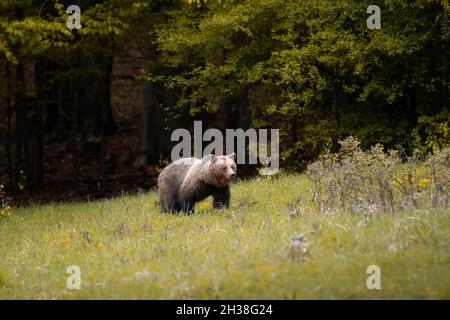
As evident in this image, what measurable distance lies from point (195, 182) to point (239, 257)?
4.36 metres

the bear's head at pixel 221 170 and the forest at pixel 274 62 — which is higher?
the forest at pixel 274 62

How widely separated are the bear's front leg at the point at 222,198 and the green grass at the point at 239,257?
446mm

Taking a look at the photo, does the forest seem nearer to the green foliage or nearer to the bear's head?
the green foliage

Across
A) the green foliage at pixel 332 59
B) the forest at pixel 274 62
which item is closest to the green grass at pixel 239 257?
the forest at pixel 274 62

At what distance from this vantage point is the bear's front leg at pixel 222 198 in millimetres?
12258

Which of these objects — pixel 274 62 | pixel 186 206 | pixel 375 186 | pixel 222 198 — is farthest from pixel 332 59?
pixel 375 186

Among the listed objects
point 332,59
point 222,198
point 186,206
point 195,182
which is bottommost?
point 186,206

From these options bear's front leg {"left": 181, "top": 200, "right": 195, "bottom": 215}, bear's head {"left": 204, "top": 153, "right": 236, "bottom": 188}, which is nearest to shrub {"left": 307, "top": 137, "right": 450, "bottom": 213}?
bear's head {"left": 204, "top": 153, "right": 236, "bottom": 188}

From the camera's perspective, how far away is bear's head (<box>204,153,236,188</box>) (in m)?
11.8

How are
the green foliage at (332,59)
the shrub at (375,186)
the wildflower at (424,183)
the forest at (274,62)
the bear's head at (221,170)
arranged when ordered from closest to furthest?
the shrub at (375,186) < the wildflower at (424,183) < the bear's head at (221,170) < the green foliage at (332,59) < the forest at (274,62)

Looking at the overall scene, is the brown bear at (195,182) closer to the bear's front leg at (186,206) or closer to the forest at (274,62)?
the bear's front leg at (186,206)

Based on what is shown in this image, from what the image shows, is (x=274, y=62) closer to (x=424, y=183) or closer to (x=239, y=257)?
(x=424, y=183)

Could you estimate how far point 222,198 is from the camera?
40.5ft
